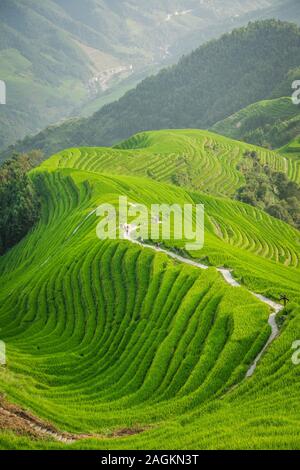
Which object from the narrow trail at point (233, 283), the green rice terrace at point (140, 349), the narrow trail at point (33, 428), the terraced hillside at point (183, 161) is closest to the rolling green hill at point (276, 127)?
the terraced hillside at point (183, 161)

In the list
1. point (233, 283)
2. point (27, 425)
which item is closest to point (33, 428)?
point (27, 425)

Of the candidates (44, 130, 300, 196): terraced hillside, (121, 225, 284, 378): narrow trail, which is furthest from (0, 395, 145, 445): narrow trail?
(44, 130, 300, 196): terraced hillside

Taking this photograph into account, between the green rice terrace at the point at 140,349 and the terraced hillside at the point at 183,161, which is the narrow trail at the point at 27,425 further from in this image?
the terraced hillside at the point at 183,161

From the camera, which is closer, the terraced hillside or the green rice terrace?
the green rice terrace

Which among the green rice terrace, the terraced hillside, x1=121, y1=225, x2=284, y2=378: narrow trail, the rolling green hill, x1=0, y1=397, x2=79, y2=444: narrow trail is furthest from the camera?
the rolling green hill

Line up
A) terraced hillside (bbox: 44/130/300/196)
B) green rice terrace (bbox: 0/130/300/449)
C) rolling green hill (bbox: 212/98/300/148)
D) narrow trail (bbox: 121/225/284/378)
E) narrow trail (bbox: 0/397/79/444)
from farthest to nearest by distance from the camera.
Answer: rolling green hill (bbox: 212/98/300/148), terraced hillside (bbox: 44/130/300/196), narrow trail (bbox: 121/225/284/378), narrow trail (bbox: 0/397/79/444), green rice terrace (bbox: 0/130/300/449)

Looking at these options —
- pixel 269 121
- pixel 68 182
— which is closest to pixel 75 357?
pixel 68 182

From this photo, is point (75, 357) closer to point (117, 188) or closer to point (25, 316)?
point (25, 316)

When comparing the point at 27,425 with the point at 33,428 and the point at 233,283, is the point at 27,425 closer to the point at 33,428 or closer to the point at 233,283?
the point at 33,428

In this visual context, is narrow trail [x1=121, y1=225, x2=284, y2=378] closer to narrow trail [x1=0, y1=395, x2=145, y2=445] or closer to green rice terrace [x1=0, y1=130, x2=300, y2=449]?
green rice terrace [x1=0, y1=130, x2=300, y2=449]
